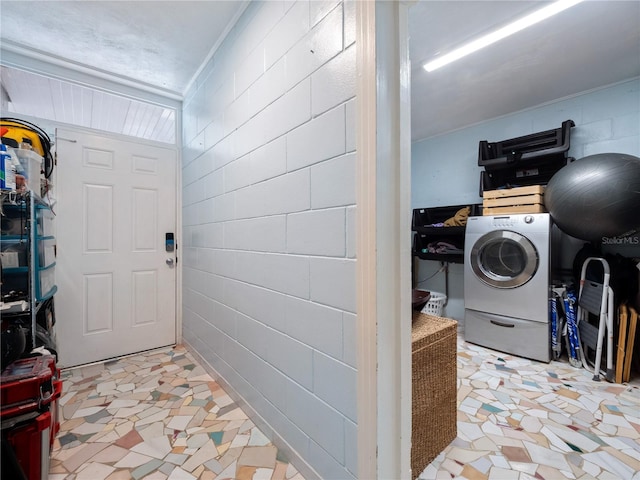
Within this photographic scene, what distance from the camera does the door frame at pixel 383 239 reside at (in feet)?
3.10

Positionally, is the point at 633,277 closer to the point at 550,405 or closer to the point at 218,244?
the point at 550,405

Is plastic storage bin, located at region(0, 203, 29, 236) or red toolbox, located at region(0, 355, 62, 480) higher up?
plastic storage bin, located at region(0, 203, 29, 236)

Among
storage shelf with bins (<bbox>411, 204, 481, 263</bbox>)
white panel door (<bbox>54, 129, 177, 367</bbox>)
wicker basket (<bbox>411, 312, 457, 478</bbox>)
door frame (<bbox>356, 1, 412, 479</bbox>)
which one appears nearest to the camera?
door frame (<bbox>356, 1, 412, 479</bbox>)

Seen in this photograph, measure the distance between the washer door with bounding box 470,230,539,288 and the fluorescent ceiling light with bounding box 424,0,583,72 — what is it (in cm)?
155

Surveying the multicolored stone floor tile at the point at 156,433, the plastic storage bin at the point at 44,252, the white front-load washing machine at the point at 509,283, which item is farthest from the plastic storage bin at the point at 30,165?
the white front-load washing machine at the point at 509,283

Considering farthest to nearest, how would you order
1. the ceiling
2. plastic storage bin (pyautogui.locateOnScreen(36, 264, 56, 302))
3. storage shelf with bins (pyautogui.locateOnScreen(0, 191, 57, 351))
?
the ceiling
plastic storage bin (pyautogui.locateOnScreen(36, 264, 56, 302))
storage shelf with bins (pyautogui.locateOnScreen(0, 191, 57, 351))

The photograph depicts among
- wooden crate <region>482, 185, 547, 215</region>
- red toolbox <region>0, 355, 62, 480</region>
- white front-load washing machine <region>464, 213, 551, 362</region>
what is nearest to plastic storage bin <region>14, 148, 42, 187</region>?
red toolbox <region>0, 355, 62, 480</region>

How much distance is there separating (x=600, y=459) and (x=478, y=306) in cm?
149

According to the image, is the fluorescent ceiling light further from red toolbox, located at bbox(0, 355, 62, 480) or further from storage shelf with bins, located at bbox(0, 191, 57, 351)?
red toolbox, located at bbox(0, 355, 62, 480)

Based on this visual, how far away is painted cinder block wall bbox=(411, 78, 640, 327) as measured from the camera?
8.23ft

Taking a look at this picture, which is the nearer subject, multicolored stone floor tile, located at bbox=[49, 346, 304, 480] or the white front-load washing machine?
multicolored stone floor tile, located at bbox=[49, 346, 304, 480]

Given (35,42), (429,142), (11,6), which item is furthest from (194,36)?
(429,142)

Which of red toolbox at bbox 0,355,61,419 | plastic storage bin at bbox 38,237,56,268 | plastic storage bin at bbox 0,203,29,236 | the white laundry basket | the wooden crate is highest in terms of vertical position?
the wooden crate

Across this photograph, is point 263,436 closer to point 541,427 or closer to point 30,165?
point 541,427
